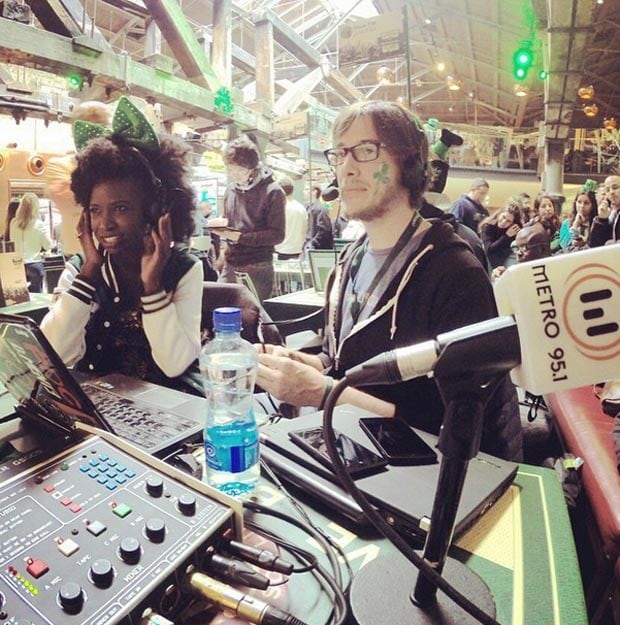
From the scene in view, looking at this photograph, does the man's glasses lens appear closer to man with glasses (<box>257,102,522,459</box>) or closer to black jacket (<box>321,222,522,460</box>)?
man with glasses (<box>257,102,522,459</box>)

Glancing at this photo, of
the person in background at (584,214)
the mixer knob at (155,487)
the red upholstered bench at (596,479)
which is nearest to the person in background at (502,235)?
the person in background at (584,214)

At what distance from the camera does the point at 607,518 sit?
4.38 ft

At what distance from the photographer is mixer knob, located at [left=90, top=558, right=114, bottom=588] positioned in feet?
1.57

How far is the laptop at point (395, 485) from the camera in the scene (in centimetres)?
70

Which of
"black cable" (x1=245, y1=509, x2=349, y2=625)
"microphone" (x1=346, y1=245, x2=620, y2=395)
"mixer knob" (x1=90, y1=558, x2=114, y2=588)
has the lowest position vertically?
"black cable" (x1=245, y1=509, x2=349, y2=625)

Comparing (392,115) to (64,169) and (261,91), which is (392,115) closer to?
(64,169)

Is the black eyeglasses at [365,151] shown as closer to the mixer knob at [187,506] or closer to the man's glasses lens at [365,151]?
the man's glasses lens at [365,151]

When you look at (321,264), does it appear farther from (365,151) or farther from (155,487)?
(155,487)

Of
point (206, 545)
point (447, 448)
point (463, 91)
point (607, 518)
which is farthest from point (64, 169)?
point (463, 91)

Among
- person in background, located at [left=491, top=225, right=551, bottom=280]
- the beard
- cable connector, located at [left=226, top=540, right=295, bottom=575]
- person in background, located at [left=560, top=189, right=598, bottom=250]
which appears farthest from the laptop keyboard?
person in background, located at [left=560, top=189, right=598, bottom=250]

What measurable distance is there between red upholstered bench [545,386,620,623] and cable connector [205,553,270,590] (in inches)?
32.4

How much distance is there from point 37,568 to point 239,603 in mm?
200

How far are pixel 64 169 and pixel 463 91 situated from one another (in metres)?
14.9

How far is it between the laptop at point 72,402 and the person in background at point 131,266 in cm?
21
